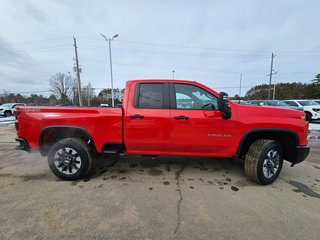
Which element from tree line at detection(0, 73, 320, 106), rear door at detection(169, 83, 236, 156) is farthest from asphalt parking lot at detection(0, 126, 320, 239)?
tree line at detection(0, 73, 320, 106)

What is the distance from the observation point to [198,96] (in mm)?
3279

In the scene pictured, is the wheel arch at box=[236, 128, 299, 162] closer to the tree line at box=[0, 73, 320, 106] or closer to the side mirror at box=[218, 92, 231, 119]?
the side mirror at box=[218, 92, 231, 119]

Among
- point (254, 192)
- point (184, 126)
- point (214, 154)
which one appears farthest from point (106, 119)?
point (254, 192)

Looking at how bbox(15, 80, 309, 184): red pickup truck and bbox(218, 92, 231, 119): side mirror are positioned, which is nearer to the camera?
bbox(218, 92, 231, 119): side mirror

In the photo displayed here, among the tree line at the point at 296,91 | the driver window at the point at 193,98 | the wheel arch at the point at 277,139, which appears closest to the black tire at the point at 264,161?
the wheel arch at the point at 277,139

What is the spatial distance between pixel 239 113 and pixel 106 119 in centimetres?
241

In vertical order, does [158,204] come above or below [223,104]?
below

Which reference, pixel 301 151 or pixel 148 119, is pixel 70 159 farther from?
pixel 301 151

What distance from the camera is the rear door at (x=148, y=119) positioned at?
3.19 m

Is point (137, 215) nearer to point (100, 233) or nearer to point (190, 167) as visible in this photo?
point (100, 233)

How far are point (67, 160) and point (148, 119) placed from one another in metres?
1.74

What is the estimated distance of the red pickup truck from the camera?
125 inches

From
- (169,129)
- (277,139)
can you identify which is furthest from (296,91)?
(169,129)

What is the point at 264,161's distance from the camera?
3.21 metres
